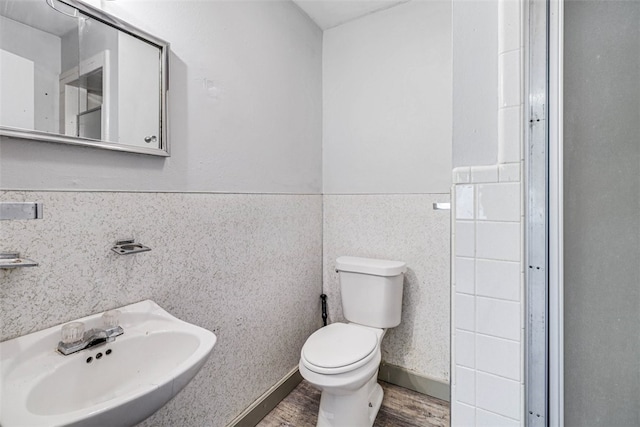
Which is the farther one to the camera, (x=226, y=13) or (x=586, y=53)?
(x=226, y=13)

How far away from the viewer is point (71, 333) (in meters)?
0.85

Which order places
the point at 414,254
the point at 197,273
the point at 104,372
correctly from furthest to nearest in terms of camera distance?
the point at 414,254 < the point at 197,273 < the point at 104,372

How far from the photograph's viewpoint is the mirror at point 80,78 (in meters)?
0.82

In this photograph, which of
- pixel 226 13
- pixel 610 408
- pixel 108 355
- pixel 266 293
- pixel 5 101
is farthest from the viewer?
pixel 266 293

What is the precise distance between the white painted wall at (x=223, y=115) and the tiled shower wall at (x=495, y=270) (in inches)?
41.2

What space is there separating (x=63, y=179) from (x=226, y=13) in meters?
1.04

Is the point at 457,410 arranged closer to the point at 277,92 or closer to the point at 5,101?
the point at 5,101

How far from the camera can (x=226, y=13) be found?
1.42m

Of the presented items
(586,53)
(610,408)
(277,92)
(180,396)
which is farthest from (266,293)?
(586,53)

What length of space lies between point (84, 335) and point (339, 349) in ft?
3.33

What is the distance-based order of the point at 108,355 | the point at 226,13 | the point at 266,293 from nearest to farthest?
the point at 108,355, the point at 226,13, the point at 266,293

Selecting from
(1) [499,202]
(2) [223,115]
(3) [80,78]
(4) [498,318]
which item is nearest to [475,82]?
(1) [499,202]

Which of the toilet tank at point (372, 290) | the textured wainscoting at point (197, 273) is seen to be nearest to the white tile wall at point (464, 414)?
the toilet tank at point (372, 290)

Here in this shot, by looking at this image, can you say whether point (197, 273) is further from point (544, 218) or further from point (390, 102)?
point (390, 102)
